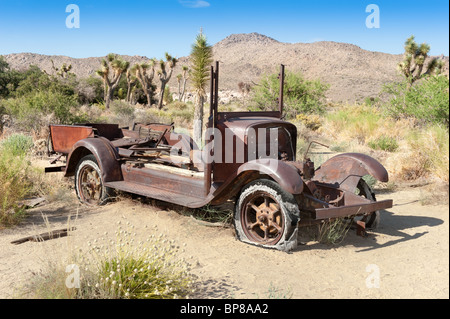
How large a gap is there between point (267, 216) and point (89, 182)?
12.2 feet

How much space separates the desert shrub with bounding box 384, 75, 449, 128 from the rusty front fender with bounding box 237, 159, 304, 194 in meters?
3.95

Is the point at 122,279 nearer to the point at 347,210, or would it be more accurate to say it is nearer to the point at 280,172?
the point at 280,172

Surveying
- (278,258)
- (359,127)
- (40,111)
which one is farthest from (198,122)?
(278,258)

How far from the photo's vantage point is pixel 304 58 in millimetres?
64625

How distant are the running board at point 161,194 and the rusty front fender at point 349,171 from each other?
5.82 feet

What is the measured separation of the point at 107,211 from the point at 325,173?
3.46 meters

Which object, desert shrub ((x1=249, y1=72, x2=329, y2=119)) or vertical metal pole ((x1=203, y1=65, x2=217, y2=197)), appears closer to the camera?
vertical metal pole ((x1=203, y1=65, x2=217, y2=197))

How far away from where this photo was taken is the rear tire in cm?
705

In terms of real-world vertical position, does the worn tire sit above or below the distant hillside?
below

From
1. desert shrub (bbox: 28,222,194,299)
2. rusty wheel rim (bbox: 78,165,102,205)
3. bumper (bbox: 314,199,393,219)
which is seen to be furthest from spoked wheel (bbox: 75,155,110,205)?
bumper (bbox: 314,199,393,219)

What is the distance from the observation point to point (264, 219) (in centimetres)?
499

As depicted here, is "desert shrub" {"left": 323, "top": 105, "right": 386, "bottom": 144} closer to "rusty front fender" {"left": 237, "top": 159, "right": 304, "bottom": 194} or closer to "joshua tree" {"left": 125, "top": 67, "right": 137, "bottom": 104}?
"rusty front fender" {"left": 237, "top": 159, "right": 304, "bottom": 194}
